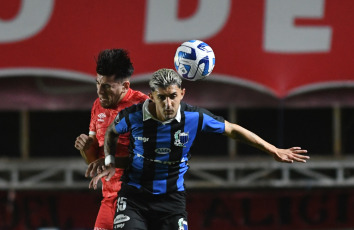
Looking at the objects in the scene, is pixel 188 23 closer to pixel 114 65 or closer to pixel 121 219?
pixel 114 65

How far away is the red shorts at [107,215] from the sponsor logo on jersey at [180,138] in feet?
1.78

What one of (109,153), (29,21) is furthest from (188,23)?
(109,153)

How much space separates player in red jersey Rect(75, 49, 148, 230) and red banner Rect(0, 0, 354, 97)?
3.85 metres

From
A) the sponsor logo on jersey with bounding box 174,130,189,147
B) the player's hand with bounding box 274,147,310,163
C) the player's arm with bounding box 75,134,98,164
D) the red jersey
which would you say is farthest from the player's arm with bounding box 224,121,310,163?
the player's arm with bounding box 75,134,98,164

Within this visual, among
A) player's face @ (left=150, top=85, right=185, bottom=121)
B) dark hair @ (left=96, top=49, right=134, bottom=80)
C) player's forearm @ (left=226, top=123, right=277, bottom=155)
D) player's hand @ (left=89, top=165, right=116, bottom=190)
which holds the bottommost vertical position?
player's hand @ (left=89, top=165, right=116, bottom=190)

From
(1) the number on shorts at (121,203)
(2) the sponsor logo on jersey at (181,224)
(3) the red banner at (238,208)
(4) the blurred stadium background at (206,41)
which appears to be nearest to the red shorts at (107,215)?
(1) the number on shorts at (121,203)

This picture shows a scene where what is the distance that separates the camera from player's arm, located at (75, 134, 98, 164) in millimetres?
4746

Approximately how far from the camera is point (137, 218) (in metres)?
Result: 4.55

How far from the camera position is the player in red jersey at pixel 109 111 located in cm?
478

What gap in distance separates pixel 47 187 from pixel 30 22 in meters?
2.31

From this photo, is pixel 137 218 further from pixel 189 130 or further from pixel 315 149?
pixel 315 149

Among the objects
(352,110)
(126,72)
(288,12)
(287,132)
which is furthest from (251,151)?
(126,72)

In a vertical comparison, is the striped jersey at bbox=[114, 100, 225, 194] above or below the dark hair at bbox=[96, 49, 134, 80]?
below

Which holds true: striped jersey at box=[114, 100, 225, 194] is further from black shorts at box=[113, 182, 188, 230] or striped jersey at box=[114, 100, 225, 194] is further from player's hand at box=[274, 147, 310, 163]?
player's hand at box=[274, 147, 310, 163]
